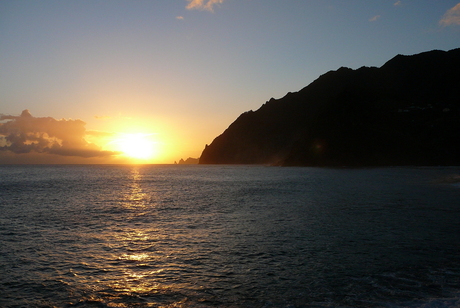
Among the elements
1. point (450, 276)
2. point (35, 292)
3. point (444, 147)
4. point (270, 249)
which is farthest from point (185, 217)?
point (444, 147)

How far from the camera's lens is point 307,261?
16656 mm

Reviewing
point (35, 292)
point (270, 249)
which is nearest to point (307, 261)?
point (270, 249)

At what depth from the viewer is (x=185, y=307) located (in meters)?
11.3

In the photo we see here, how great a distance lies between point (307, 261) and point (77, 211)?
28957 mm

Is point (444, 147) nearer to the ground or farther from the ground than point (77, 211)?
farther from the ground

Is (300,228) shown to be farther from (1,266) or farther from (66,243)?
(1,266)

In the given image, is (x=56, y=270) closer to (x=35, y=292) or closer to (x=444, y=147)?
(x=35, y=292)

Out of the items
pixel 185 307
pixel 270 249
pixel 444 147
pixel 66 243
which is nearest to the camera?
pixel 185 307

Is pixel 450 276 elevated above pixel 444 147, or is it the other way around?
pixel 444 147

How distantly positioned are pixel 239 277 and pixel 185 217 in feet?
59.3

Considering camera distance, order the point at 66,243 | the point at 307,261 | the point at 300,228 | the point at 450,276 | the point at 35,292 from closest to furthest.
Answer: the point at 35,292
the point at 450,276
the point at 307,261
the point at 66,243
the point at 300,228

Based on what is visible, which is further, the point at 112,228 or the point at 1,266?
the point at 112,228

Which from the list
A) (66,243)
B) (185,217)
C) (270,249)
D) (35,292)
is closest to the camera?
(35,292)

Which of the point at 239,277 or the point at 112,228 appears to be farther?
the point at 112,228
